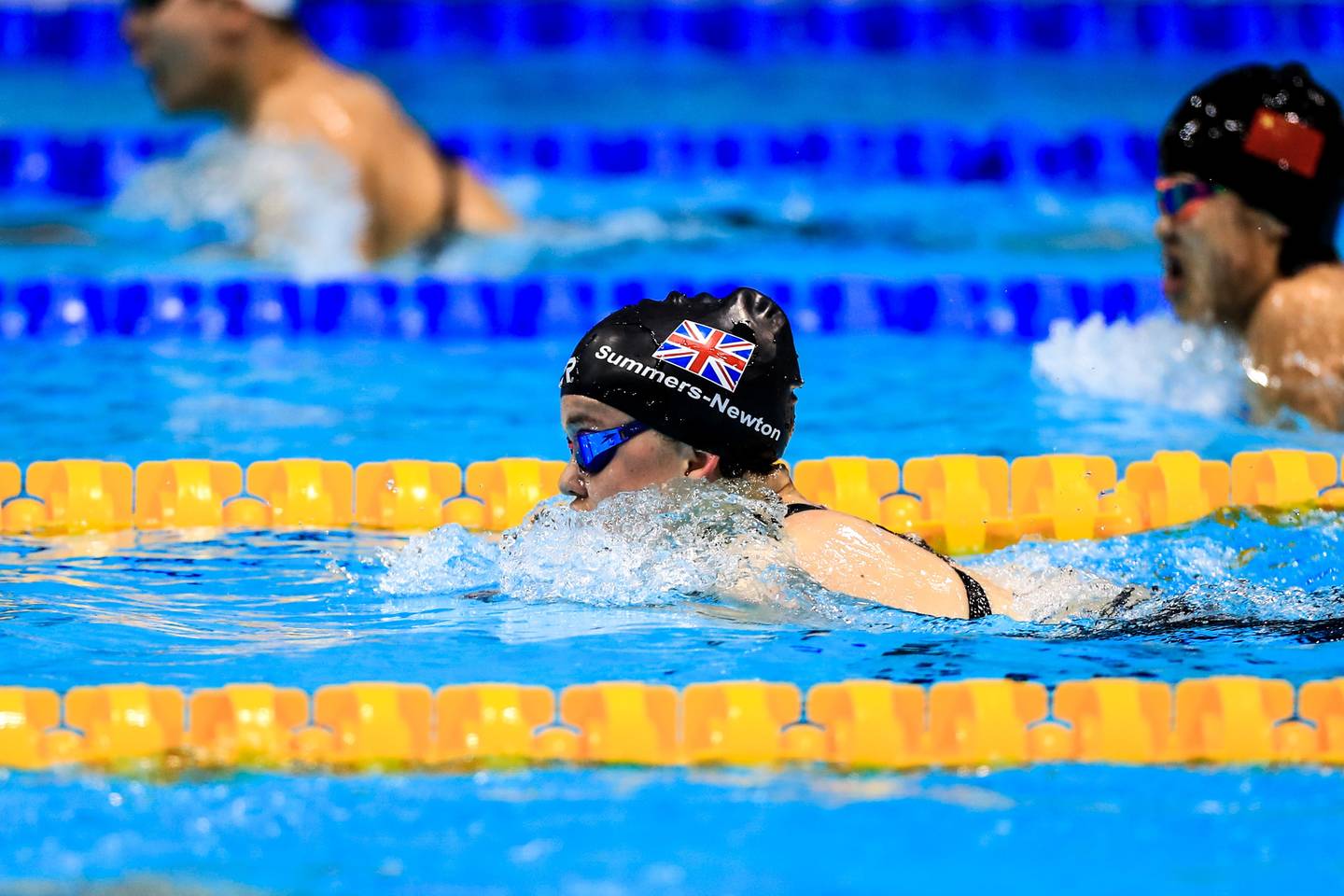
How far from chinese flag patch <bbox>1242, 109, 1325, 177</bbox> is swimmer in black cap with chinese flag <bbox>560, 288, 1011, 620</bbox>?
209 centimetres

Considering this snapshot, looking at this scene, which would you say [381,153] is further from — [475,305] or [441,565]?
[441,565]

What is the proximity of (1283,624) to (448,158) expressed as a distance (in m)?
4.52

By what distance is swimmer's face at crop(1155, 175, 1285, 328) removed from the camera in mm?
4992

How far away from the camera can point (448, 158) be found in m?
7.16

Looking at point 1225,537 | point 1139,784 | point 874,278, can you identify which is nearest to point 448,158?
point 874,278

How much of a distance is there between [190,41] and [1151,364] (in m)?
3.61

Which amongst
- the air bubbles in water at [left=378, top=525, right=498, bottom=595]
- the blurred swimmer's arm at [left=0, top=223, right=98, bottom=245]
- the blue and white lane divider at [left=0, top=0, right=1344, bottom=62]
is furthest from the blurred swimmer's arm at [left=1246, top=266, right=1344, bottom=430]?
the blue and white lane divider at [left=0, top=0, right=1344, bottom=62]

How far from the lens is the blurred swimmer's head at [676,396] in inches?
131

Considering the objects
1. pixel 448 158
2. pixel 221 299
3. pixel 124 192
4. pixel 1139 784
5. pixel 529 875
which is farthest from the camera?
pixel 124 192

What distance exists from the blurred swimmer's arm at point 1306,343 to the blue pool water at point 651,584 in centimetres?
9

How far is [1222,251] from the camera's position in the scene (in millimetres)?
5016

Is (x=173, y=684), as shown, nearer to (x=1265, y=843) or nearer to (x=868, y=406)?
(x=1265, y=843)

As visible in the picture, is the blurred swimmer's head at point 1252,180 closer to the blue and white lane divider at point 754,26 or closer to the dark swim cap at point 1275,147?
the dark swim cap at point 1275,147

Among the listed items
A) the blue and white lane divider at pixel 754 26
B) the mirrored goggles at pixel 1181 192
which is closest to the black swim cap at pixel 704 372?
the mirrored goggles at pixel 1181 192
